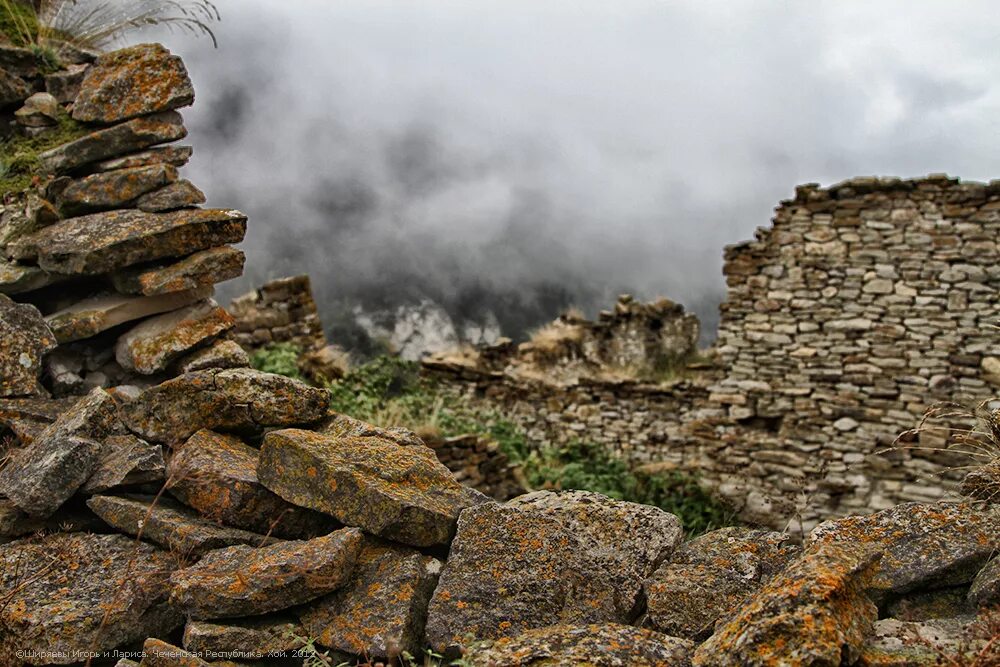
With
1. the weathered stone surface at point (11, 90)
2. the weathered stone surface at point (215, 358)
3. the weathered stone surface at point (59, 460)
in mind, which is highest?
the weathered stone surface at point (11, 90)

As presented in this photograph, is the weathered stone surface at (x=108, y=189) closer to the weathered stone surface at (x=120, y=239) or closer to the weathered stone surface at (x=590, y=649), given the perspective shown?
the weathered stone surface at (x=120, y=239)

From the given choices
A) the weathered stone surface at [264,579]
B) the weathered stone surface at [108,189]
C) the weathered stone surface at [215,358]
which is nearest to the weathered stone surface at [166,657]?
the weathered stone surface at [264,579]

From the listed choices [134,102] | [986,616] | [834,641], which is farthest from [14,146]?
[986,616]

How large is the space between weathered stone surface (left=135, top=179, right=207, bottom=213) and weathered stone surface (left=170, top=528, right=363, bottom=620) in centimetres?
235

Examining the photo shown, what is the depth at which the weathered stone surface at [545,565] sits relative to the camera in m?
2.71

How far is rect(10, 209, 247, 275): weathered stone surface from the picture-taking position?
164 inches

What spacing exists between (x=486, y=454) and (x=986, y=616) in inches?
273

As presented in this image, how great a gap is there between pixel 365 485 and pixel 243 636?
2.30ft

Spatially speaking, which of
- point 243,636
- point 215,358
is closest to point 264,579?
point 243,636

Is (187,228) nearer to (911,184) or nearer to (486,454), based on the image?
(486,454)

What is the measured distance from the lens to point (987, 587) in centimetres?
238

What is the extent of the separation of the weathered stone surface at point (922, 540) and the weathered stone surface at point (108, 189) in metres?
3.94

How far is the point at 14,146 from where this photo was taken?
5016 millimetres

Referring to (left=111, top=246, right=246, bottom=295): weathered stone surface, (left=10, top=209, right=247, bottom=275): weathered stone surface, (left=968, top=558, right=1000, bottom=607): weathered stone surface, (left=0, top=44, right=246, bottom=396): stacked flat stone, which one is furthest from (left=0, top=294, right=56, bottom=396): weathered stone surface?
(left=968, top=558, right=1000, bottom=607): weathered stone surface
